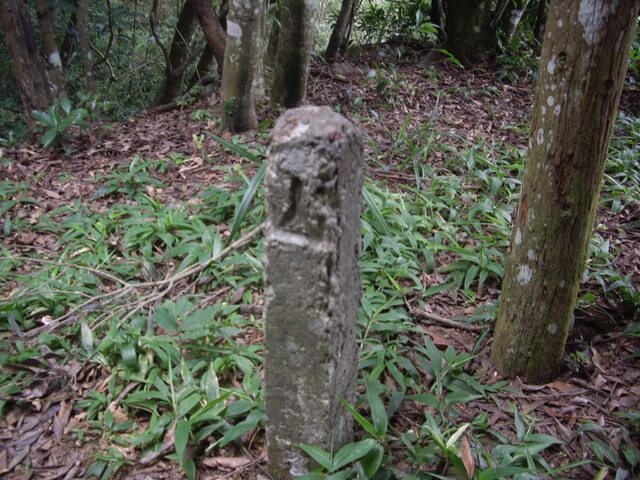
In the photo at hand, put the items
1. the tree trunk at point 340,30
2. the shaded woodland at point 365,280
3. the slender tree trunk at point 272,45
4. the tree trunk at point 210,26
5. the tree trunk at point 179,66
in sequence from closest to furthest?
the shaded woodland at point 365,280 < the tree trunk at point 210,26 < the slender tree trunk at point 272,45 < the tree trunk at point 340,30 < the tree trunk at point 179,66

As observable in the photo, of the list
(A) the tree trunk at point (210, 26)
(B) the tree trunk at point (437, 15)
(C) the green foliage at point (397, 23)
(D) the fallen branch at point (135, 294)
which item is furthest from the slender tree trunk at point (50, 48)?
(B) the tree trunk at point (437, 15)

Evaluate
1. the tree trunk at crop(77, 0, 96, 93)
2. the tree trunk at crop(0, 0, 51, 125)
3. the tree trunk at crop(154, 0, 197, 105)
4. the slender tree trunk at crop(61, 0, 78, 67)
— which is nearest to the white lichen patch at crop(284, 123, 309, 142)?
the tree trunk at crop(0, 0, 51, 125)

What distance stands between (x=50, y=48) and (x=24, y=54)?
735 mm

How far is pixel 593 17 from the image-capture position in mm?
1662

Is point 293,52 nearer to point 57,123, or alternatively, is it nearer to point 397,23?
point 57,123

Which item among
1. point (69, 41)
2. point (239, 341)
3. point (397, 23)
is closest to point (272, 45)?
point (397, 23)

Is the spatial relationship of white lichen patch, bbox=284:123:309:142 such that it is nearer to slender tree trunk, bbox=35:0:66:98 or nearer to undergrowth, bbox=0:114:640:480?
undergrowth, bbox=0:114:640:480

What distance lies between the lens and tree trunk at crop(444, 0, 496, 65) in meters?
6.01

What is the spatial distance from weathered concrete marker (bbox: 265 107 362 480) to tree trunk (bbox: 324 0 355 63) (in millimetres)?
5017

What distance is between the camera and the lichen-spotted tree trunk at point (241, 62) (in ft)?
13.1

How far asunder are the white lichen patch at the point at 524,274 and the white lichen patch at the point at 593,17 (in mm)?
877

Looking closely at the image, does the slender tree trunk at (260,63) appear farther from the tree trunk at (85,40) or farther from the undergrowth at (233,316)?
the tree trunk at (85,40)

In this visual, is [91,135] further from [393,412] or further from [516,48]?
[516,48]

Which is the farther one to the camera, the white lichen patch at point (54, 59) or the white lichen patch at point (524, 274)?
the white lichen patch at point (54, 59)
